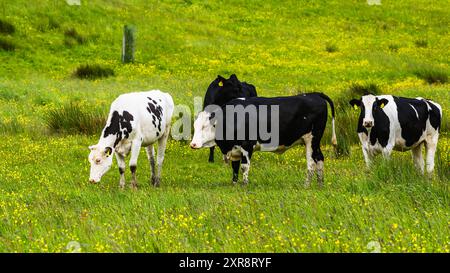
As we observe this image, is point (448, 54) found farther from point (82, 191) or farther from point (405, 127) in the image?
point (82, 191)

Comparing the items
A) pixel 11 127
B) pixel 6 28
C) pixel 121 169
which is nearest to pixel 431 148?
pixel 121 169

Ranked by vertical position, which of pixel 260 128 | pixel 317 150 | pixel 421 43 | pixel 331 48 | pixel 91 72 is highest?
pixel 260 128

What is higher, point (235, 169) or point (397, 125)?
point (397, 125)

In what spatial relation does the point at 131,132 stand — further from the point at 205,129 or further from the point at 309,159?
the point at 309,159

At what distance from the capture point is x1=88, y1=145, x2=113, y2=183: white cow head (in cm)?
1252

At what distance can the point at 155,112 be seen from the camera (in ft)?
47.3

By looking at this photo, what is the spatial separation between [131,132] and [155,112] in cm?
98

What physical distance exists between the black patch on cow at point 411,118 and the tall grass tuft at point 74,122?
840cm

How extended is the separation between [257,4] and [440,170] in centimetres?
3809

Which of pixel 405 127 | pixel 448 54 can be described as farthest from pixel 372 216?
pixel 448 54

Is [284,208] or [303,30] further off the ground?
[284,208]

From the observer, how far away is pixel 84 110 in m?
20.1

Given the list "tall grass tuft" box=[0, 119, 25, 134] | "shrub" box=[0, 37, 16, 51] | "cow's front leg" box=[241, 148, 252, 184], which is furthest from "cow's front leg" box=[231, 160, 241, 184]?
"shrub" box=[0, 37, 16, 51]

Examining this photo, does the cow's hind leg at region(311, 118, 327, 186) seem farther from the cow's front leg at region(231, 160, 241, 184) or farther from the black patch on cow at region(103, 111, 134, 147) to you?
the black patch on cow at region(103, 111, 134, 147)
